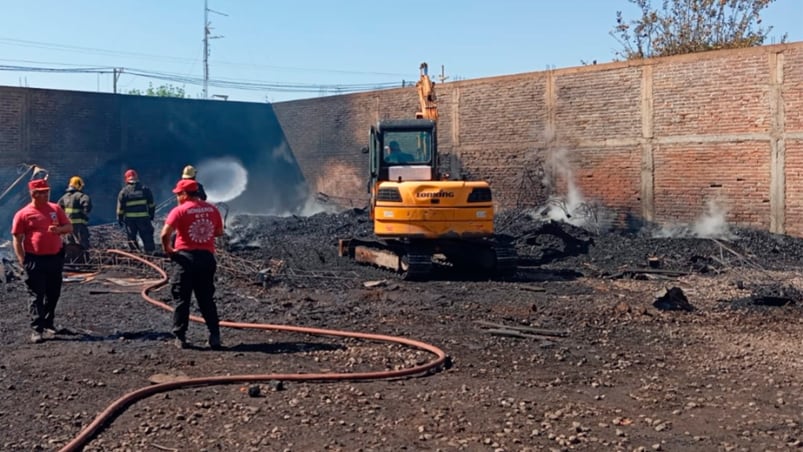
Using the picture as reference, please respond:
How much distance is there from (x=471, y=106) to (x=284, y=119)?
10.2m

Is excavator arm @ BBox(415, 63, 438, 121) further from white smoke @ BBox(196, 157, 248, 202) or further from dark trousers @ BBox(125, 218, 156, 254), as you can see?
white smoke @ BBox(196, 157, 248, 202)

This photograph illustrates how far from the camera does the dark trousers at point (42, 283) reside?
8.36 metres

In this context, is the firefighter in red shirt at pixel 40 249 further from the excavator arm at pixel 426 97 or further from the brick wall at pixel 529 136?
the brick wall at pixel 529 136

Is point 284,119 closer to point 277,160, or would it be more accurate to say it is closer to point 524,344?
point 277,160

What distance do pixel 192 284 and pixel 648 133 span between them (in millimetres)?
14403

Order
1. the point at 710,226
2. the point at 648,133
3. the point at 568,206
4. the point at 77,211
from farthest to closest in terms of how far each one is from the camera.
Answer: the point at 568,206 < the point at 648,133 < the point at 710,226 < the point at 77,211

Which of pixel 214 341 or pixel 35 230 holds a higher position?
pixel 35 230

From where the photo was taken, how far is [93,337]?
8703mm

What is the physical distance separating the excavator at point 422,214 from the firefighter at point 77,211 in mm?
4753

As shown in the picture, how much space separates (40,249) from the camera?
834cm

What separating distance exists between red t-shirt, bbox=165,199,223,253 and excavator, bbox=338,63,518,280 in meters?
5.18

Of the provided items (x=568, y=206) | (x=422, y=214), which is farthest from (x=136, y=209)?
(x=568, y=206)

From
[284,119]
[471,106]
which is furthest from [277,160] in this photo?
[471,106]

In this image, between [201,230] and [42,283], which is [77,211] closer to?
[42,283]
